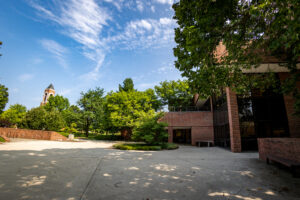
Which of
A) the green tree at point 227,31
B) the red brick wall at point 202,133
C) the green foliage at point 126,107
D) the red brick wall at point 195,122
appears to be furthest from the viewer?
the green foliage at point 126,107

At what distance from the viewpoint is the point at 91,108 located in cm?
3375

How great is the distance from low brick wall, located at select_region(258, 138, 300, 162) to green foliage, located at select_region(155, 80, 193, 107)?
2332 centimetres

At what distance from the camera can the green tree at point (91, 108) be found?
3175 centimetres

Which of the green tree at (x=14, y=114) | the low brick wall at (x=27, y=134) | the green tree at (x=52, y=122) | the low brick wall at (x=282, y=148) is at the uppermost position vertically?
the green tree at (x=14, y=114)

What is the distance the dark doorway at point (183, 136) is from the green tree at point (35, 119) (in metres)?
25.4

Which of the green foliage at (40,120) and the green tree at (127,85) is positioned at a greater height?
the green tree at (127,85)

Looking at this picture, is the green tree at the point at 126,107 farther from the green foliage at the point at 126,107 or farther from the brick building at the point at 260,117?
the brick building at the point at 260,117

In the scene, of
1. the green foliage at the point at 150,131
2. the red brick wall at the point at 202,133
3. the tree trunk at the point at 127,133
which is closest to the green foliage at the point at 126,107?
the tree trunk at the point at 127,133

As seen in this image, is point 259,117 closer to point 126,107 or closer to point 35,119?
point 126,107

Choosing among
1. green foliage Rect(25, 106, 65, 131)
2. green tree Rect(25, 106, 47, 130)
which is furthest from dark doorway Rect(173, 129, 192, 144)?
green tree Rect(25, 106, 47, 130)

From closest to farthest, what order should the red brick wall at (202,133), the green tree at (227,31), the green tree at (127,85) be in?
the green tree at (227,31), the red brick wall at (202,133), the green tree at (127,85)

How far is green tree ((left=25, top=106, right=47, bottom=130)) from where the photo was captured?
24.9 metres

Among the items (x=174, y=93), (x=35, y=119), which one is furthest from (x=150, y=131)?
(x=35, y=119)

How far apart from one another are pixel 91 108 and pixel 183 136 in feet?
75.1
